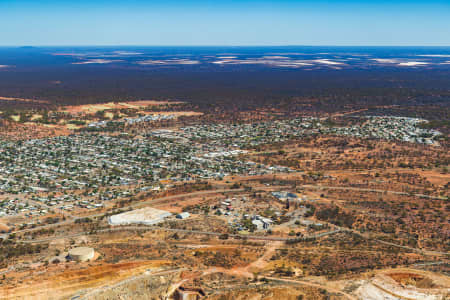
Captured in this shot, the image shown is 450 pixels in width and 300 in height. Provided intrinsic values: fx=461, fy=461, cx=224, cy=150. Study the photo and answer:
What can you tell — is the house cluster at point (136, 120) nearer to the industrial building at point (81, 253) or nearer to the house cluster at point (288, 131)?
the house cluster at point (288, 131)

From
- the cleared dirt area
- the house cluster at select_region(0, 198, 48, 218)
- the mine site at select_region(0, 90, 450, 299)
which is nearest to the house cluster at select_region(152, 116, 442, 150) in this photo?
the mine site at select_region(0, 90, 450, 299)

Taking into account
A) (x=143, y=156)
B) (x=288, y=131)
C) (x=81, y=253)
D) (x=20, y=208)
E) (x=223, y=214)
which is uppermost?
(x=81, y=253)

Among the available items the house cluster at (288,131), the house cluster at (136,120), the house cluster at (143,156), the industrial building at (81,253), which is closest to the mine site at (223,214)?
the industrial building at (81,253)

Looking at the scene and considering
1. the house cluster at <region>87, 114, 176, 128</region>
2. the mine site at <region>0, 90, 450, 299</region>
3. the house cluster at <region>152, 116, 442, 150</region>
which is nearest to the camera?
the mine site at <region>0, 90, 450, 299</region>

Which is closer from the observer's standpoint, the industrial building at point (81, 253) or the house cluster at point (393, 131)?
the industrial building at point (81, 253)

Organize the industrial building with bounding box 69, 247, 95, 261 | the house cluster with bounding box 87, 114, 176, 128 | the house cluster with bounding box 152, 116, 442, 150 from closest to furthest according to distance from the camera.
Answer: the industrial building with bounding box 69, 247, 95, 261
the house cluster with bounding box 152, 116, 442, 150
the house cluster with bounding box 87, 114, 176, 128

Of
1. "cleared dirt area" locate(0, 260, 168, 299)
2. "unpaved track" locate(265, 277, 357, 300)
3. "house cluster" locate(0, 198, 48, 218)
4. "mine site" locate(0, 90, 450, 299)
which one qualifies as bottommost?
"house cluster" locate(0, 198, 48, 218)

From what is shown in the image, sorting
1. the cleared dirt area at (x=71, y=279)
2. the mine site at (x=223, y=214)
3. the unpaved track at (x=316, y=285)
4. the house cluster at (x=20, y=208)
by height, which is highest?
the cleared dirt area at (x=71, y=279)

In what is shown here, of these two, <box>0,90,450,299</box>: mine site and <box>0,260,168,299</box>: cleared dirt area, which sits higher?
<box>0,260,168,299</box>: cleared dirt area

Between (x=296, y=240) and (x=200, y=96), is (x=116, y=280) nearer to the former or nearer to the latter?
(x=296, y=240)

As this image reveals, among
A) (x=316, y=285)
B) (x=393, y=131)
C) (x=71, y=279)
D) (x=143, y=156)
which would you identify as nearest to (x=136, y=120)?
(x=143, y=156)

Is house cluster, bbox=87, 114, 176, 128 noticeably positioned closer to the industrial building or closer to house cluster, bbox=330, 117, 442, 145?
house cluster, bbox=330, 117, 442, 145

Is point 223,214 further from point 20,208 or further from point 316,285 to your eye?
point 20,208

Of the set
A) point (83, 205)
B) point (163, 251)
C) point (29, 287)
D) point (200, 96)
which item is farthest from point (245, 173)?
point (200, 96)
